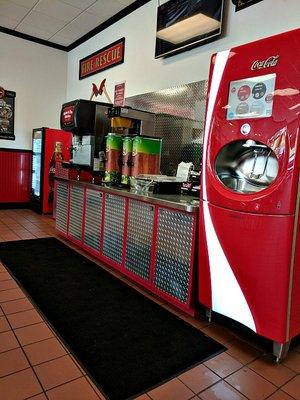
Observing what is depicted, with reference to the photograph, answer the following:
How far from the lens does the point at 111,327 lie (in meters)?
2.18

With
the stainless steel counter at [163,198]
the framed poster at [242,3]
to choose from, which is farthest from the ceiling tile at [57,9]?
the stainless steel counter at [163,198]

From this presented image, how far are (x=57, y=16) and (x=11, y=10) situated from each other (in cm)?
73

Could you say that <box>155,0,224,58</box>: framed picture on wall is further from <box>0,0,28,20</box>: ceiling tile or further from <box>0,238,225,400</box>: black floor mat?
<box>0,238,225,400</box>: black floor mat

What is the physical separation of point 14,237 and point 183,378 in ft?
10.9

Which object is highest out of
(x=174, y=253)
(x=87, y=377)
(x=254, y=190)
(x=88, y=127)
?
(x=88, y=127)

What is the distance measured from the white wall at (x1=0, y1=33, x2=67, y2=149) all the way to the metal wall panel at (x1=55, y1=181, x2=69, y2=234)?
2.52m

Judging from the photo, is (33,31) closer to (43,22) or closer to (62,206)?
(43,22)

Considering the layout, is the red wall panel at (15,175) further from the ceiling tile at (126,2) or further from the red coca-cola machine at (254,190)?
the red coca-cola machine at (254,190)

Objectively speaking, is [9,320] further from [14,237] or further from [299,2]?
[299,2]

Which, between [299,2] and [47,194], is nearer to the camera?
[299,2]

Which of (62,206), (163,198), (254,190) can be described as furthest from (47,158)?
(254,190)

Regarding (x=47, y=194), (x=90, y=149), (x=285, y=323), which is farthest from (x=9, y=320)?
(x=47, y=194)

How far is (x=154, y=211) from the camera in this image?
260 cm

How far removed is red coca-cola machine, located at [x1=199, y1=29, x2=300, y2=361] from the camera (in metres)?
1.71
